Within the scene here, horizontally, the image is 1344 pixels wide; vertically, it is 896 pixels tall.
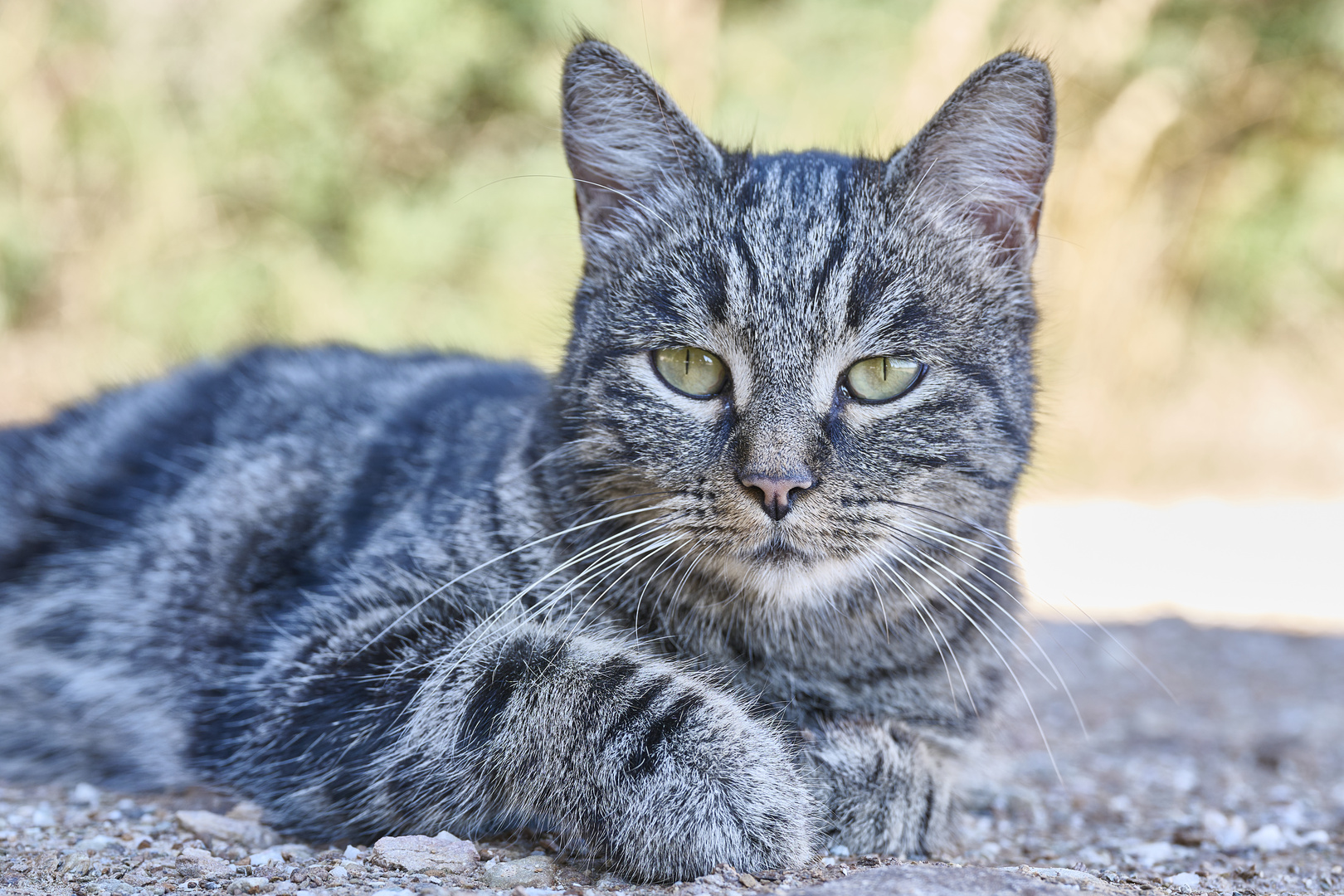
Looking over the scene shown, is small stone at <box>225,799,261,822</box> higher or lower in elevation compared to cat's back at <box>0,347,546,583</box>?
lower

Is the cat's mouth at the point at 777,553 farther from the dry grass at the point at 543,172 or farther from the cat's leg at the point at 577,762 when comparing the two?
the dry grass at the point at 543,172

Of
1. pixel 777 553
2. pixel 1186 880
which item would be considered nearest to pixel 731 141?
pixel 777 553

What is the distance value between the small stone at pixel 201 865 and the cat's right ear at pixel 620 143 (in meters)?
1.35

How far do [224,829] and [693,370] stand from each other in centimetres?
121

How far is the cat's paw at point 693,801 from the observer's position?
1.76m

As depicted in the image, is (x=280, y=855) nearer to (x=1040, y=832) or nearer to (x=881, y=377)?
(x=881, y=377)

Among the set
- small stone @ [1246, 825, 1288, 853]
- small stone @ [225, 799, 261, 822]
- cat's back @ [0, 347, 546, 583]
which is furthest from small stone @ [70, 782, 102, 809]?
small stone @ [1246, 825, 1288, 853]

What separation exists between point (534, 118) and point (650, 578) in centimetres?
670

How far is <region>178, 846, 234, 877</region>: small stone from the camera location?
1764mm

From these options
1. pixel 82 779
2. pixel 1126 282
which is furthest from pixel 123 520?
pixel 1126 282

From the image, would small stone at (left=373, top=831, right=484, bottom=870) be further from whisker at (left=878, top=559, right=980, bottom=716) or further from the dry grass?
the dry grass

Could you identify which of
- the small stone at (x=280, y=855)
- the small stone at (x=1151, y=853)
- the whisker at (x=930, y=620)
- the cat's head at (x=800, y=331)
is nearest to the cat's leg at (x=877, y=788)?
the whisker at (x=930, y=620)

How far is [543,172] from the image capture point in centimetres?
714

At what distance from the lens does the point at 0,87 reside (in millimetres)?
6559
